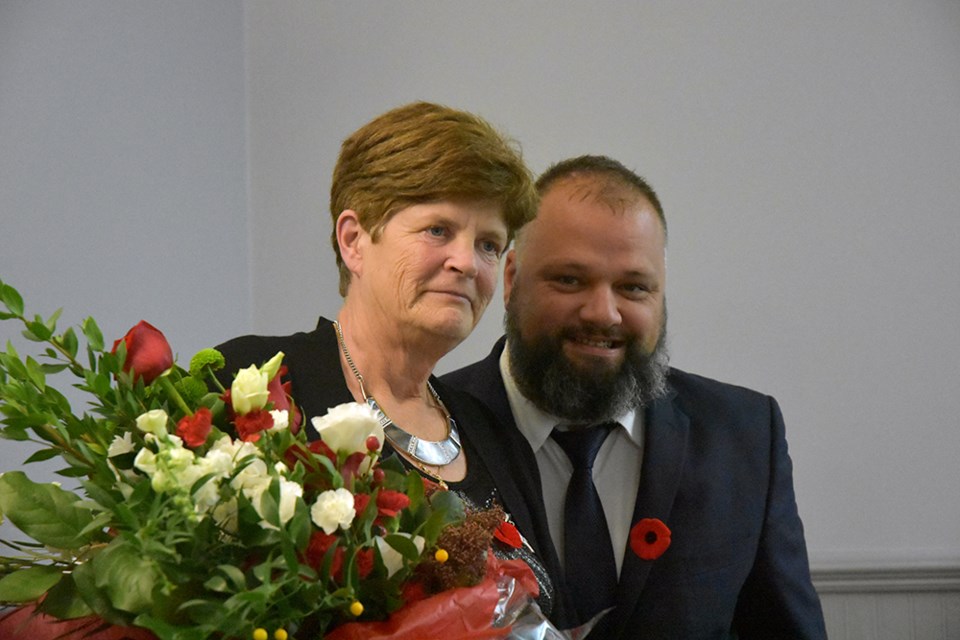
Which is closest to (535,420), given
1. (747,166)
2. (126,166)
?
(126,166)

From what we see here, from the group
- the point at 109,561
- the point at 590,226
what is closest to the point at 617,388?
the point at 590,226

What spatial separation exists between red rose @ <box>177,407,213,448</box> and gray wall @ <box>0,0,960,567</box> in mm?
2142

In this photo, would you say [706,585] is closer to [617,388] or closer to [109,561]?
[617,388]

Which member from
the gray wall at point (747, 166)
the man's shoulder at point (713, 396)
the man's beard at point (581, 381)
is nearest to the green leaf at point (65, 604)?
the man's beard at point (581, 381)

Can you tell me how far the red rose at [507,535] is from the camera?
1347 mm

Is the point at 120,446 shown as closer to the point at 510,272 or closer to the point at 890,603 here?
the point at 510,272

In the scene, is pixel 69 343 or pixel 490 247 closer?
pixel 69 343

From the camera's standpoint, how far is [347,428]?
94cm

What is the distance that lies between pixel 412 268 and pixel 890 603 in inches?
86.2

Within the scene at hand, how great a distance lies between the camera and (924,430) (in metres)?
3.10

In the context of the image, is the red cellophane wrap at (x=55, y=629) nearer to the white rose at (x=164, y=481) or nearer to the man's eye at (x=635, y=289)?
the white rose at (x=164, y=481)

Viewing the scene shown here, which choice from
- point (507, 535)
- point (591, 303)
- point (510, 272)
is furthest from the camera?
point (510, 272)

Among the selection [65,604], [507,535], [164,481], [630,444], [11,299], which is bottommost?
[630,444]

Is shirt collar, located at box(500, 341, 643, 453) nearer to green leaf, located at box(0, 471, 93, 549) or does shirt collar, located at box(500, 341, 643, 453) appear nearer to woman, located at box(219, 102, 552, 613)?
woman, located at box(219, 102, 552, 613)
